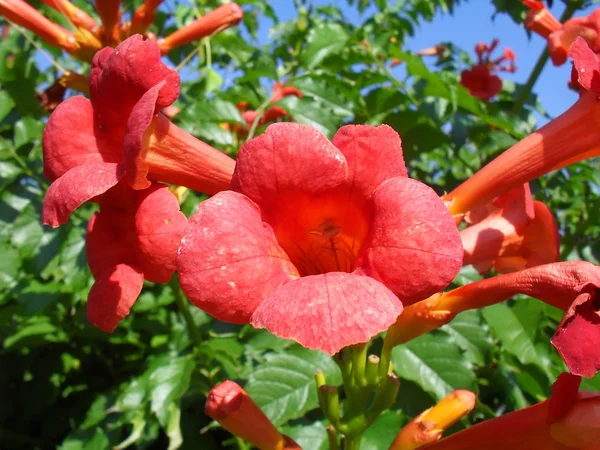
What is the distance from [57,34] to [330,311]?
2.67m

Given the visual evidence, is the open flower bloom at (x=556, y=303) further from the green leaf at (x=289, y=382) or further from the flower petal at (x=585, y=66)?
the green leaf at (x=289, y=382)

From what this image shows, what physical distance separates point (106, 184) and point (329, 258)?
655 millimetres

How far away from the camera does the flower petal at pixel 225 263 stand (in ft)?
3.82

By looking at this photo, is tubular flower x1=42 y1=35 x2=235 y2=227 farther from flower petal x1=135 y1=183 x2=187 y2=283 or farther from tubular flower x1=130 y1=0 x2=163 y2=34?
tubular flower x1=130 y1=0 x2=163 y2=34

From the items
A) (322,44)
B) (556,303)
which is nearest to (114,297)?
(556,303)

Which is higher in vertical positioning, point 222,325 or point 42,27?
point 42,27

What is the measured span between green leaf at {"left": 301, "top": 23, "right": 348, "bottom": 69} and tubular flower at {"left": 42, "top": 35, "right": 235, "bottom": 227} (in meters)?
1.76

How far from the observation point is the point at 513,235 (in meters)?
2.00

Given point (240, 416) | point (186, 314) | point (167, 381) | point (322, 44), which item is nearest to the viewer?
point (240, 416)

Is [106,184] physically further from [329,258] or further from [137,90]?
[329,258]

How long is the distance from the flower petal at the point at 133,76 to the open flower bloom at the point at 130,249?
0.26m

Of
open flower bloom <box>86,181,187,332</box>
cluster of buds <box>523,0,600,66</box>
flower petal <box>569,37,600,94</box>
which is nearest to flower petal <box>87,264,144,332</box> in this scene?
open flower bloom <box>86,181,187,332</box>

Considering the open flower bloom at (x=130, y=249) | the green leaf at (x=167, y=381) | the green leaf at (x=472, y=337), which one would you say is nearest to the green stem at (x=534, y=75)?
the green leaf at (x=472, y=337)

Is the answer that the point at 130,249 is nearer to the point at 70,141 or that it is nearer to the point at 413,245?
the point at 70,141
